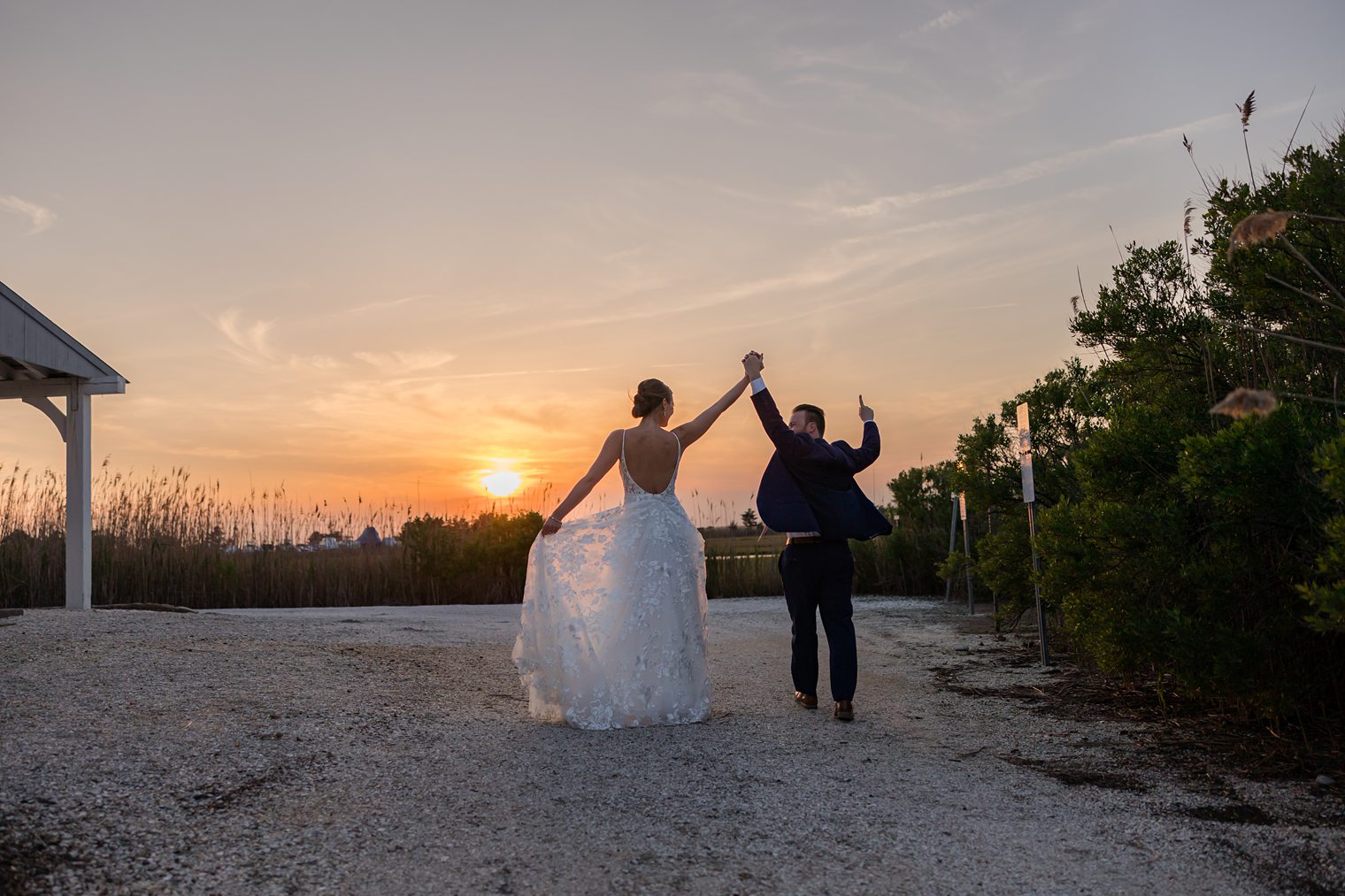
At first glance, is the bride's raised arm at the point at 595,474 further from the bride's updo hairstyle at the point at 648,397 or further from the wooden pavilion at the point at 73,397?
the wooden pavilion at the point at 73,397

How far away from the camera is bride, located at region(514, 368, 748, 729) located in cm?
596

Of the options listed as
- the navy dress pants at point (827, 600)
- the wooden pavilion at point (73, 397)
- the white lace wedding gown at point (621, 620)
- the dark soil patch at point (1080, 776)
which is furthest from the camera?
the wooden pavilion at point (73, 397)

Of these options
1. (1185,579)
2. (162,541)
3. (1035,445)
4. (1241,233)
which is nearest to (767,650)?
(1035,445)

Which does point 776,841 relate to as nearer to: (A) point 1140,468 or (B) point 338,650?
(A) point 1140,468

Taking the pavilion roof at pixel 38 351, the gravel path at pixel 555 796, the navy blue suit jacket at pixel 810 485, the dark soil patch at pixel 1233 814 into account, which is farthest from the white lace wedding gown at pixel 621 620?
the pavilion roof at pixel 38 351

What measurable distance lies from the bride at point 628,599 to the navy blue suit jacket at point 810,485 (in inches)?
16.5

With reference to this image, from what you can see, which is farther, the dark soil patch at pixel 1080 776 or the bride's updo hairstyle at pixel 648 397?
the bride's updo hairstyle at pixel 648 397

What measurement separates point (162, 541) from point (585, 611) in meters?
10.6

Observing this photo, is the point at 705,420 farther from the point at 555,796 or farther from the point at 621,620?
the point at 555,796

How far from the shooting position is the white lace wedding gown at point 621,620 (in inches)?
234

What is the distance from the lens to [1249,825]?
3.87 metres

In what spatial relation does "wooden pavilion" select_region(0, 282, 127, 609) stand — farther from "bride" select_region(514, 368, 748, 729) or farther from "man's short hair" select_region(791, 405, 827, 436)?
"man's short hair" select_region(791, 405, 827, 436)

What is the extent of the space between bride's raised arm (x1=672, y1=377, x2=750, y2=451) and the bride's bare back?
0.24ft

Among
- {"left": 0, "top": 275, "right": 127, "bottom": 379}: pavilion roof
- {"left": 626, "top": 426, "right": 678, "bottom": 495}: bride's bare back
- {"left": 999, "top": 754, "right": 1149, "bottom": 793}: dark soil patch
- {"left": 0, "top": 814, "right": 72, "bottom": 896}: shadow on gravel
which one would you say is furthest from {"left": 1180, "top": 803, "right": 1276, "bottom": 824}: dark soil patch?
{"left": 0, "top": 275, "right": 127, "bottom": 379}: pavilion roof
